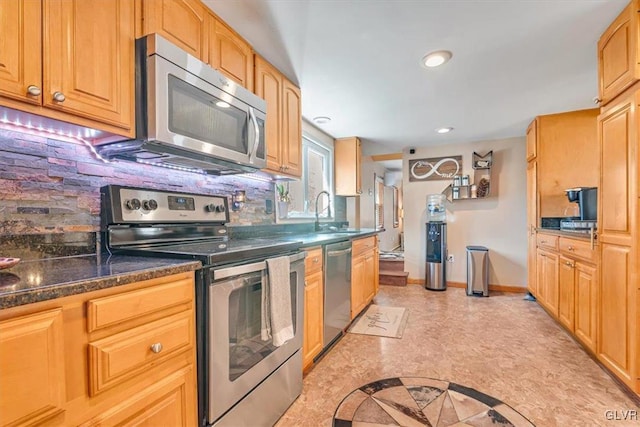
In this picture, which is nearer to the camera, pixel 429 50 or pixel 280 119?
pixel 429 50

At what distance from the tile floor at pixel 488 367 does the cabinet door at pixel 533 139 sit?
1.86 metres

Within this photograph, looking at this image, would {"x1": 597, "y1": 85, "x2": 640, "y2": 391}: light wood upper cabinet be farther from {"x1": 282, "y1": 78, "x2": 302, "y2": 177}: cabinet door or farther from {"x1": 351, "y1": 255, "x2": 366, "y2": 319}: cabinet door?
{"x1": 282, "y1": 78, "x2": 302, "y2": 177}: cabinet door

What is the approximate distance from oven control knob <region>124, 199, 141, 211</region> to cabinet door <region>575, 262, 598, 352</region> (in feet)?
9.66

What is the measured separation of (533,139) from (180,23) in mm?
3863

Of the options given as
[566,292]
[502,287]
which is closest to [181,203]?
[566,292]

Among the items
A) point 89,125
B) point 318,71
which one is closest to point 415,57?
point 318,71

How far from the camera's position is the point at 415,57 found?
212cm

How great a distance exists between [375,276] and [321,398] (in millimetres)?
2105

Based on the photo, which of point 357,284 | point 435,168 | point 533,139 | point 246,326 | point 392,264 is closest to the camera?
point 246,326

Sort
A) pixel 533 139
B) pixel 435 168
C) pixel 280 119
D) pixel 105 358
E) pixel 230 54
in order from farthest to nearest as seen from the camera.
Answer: pixel 435 168 → pixel 533 139 → pixel 280 119 → pixel 230 54 → pixel 105 358

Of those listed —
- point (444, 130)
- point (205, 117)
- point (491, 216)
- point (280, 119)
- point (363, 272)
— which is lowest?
point (363, 272)

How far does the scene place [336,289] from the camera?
2.51m

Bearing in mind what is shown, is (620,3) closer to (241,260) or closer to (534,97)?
(534,97)

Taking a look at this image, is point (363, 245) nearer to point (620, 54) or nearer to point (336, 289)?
point (336, 289)
